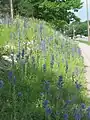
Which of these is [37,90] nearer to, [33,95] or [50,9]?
[33,95]

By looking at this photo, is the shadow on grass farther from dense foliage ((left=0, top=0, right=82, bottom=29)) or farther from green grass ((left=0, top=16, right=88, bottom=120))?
dense foliage ((left=0, top=0, right=82, bottom=29))

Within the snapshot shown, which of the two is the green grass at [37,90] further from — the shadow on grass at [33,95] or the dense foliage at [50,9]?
the dense foliage at [50,9]

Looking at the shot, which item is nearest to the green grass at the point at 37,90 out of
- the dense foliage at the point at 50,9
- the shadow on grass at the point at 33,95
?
the shadow on grass at the point at 33,95

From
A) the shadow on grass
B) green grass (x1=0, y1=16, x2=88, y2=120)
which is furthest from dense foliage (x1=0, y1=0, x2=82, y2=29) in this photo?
the shadow on grass

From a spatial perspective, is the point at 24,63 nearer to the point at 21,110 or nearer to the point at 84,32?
the point at 21,110

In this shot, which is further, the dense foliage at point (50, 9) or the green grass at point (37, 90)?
the dense foliage at point (50, 9)

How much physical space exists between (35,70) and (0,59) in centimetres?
115

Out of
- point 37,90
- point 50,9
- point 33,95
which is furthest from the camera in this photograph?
point 50,9

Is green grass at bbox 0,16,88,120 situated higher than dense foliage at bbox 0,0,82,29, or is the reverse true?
green grass at bbox 0,16,88,120

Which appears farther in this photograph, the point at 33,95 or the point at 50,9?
the point at 50,9

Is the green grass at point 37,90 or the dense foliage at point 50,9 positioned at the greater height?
the green grass at point 37,90

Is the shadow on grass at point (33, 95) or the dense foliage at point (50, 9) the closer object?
the shadow on grass at point (33, 95)

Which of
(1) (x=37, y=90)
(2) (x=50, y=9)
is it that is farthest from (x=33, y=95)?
(2) (x=50, y=9)

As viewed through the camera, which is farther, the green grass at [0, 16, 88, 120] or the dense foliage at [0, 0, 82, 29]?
the dense foliage at [0, 0, 82, 29]
